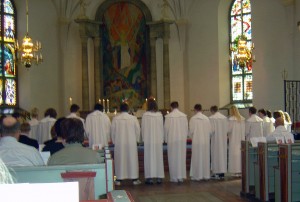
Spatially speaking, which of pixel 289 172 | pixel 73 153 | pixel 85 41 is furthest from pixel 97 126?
pixel 85 41

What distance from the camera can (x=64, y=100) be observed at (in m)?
19.7

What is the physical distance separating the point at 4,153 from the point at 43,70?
14.5 metres

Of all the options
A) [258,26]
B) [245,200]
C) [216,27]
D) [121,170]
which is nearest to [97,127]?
[121,170]

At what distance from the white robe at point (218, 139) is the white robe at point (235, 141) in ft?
0.67

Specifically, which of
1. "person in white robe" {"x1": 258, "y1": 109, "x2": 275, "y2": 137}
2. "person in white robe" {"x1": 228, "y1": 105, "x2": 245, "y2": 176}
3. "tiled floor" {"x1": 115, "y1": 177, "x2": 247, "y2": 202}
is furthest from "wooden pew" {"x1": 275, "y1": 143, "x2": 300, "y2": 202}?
"person in white robe" {"x1": 258, "y1": 109, "x2": 275, "y2": 137}

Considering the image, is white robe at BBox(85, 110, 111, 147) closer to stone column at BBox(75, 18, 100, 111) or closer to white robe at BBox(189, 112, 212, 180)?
white robe at BBox(189, 112, 212, 180)

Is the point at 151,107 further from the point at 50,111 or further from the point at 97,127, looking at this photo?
the point at 50,111

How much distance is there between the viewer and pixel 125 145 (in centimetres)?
1152

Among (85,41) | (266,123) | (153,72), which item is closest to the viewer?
(266,123)

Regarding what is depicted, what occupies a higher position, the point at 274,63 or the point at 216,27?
the point at 216,27

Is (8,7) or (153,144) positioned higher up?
(8,7)

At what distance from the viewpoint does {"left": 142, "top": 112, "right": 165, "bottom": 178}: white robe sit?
11.5 meters

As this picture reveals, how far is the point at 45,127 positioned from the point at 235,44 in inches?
359

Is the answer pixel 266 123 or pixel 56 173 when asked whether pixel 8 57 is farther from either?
pixel 56 173
